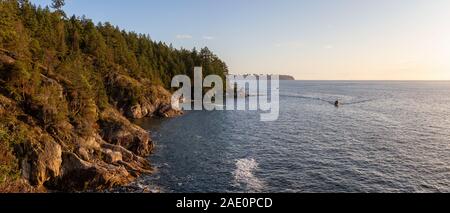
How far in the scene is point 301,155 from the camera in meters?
54.3

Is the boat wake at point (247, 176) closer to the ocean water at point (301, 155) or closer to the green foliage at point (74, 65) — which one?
the ocean water at point (301, 155)

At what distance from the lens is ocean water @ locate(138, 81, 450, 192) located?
136 feet

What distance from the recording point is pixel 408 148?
5900 cm

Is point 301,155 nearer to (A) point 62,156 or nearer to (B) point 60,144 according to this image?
(A) point 62,156

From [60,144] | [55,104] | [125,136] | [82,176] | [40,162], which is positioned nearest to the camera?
[40,162]

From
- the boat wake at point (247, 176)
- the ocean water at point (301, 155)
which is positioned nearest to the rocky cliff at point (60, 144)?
the ocean water at point (301, 155)

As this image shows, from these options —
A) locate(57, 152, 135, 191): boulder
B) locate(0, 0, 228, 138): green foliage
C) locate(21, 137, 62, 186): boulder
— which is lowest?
locate(57, 152, 135, 191): boulder

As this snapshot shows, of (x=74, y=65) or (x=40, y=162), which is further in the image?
(x=74, y=65)

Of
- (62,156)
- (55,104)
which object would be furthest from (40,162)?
(55,104)

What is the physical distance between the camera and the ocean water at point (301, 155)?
4153cm

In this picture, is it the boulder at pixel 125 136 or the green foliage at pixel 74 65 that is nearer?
the green foliage at pixel 74 65

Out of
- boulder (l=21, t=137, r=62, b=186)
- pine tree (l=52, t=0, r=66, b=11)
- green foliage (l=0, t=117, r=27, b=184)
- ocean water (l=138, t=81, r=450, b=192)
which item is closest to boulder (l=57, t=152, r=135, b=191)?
boulder (l=21, t=137, r=62, b=186)

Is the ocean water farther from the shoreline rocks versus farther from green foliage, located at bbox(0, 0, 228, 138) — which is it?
green foliage, located at bbox(0, 0, 228, 138)
